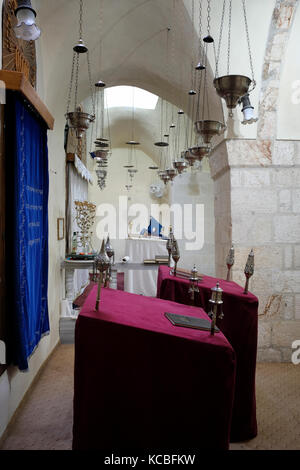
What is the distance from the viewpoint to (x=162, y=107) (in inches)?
Result: 421

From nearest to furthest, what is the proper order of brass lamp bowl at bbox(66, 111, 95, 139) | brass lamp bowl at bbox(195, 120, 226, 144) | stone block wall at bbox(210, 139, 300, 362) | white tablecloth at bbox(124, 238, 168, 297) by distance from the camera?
1. brass lamp bowl at bbox(195, 120, 226, 144)
2. brass lamp bowl at bbox(66, 111, 95, 139)
3. stone block wall at bbox(210, 139, 300, 362)
4. white tablecloth at bbox(124, 238, 168, 297)

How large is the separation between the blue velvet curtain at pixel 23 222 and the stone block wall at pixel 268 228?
7.96 ft

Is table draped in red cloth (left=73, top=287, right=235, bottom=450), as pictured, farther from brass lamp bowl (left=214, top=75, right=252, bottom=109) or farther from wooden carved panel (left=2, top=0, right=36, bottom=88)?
wooden carved panel (left=2, top=0, right=36, bottom=88)

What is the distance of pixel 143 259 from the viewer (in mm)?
8422

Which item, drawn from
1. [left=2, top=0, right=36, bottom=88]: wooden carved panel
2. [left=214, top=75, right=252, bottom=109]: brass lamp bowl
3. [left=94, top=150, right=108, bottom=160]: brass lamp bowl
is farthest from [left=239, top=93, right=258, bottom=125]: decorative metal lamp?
[left=94, top=150, right=108, bottom=160]: brass lamp bowl

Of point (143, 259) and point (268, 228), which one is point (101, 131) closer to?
point (143, 259)

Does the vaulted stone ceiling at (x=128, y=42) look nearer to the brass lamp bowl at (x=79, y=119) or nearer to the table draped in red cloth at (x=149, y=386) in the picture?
the brass lamp bowl at (x=79, y=119)

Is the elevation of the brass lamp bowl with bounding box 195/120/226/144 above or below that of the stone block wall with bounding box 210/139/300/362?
above

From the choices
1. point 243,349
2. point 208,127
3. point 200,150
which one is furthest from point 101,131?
point 243,349

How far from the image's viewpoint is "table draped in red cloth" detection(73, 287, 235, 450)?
1814 mm

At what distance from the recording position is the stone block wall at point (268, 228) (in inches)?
181

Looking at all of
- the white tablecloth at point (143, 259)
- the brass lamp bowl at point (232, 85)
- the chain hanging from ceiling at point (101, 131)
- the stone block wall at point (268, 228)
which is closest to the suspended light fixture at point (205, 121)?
the brass lamp bowl at point (232, 85)

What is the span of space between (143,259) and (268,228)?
13.7 feet

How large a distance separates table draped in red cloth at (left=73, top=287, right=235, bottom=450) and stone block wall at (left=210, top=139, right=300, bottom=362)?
2.89 m
